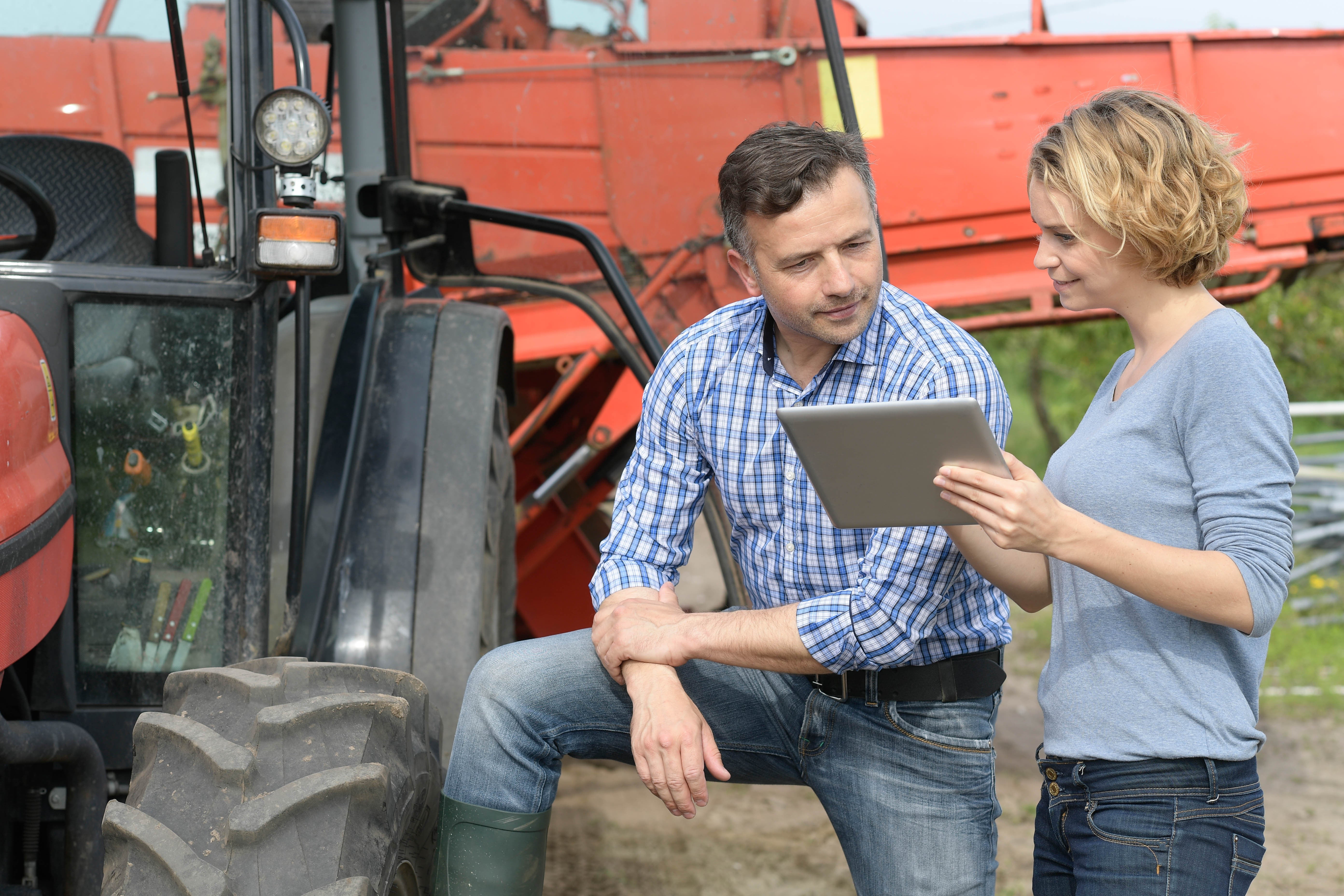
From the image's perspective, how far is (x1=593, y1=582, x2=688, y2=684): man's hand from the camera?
1.84 meters

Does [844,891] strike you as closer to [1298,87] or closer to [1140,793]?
[1140,793]

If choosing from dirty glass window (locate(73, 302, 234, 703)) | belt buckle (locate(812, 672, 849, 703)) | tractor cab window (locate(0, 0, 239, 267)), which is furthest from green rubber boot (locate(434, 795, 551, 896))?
tractor cab window (locate(0, 0, 239, 267))

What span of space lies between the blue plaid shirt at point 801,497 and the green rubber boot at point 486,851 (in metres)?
0.37

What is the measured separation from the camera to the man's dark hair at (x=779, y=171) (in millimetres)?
1835

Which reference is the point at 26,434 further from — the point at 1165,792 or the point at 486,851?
the point at 1165,792

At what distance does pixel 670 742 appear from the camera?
69.6 inches

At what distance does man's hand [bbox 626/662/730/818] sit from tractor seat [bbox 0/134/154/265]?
4.02 ft

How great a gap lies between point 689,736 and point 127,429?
108 cm

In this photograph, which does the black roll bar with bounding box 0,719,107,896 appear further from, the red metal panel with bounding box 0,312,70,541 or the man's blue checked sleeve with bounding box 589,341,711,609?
the man's blue checked sleeve with bounding box 589,341,711,609

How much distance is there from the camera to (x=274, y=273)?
2059 millimetres

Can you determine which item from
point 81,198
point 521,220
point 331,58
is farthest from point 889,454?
point 331,58

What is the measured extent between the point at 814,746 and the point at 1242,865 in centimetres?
63

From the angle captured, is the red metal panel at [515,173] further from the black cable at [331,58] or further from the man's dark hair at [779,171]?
the man's dark hair at [779,171]

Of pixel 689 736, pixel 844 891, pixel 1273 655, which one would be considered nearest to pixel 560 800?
pixel 844 891
